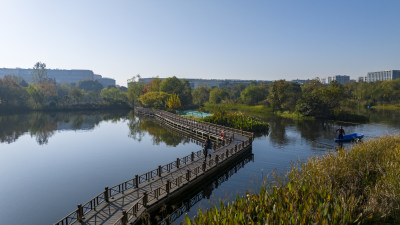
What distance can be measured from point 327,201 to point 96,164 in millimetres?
24699

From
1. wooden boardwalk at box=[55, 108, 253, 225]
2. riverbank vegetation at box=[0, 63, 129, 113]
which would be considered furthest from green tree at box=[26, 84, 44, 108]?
wooden boardwalk at box=[55, 108, 253, 225]

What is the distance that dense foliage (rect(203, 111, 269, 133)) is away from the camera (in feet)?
143

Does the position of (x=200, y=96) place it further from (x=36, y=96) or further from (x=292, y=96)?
(x=36, y=96)

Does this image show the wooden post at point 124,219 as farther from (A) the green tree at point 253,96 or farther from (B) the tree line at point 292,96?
(A) the green tree at point 253,96

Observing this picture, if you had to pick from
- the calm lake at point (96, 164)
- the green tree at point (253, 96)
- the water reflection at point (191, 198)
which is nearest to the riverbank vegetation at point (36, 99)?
the calm lake at point (96, 164)

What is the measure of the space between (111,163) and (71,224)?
15612mm

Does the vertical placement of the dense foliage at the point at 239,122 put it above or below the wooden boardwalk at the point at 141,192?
above

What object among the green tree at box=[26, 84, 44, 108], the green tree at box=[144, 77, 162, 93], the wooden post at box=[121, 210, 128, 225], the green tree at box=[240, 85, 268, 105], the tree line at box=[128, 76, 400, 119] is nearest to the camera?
the wooden post at box=[121, 210, 128, 225]

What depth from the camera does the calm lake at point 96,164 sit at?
712 inches

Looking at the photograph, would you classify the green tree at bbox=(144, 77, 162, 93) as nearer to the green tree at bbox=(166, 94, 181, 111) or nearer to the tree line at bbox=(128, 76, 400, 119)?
the tree line at bbox=(128, 76, 400, 119)

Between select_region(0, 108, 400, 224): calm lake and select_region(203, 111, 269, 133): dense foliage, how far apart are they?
8.13ft

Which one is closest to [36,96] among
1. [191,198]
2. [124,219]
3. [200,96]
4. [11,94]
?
[11,94]

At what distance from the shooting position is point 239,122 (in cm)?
4434

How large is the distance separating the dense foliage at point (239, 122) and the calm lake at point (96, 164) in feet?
8.13
